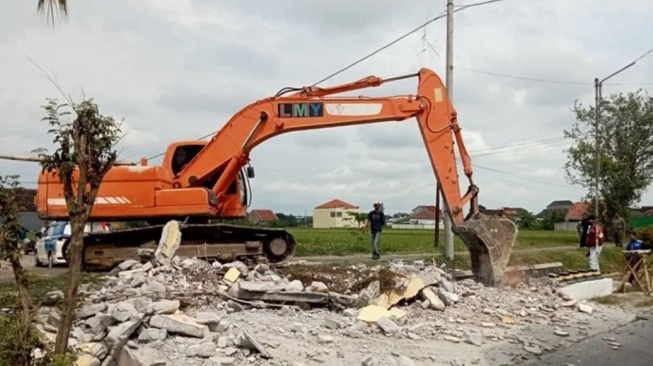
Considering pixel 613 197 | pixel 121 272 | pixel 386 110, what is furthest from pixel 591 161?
pixel 121 272

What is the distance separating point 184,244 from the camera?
14.3 m

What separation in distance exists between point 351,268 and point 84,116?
7.74 metres

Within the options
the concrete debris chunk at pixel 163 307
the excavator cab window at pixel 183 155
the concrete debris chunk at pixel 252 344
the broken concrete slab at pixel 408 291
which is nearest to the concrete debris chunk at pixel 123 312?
the concrete debris chunk at pixel 163 307

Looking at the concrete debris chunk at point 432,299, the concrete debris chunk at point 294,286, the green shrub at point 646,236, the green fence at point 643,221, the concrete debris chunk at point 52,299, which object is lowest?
the concrete debris chunk at point 432,299

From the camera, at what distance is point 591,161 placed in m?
39.2

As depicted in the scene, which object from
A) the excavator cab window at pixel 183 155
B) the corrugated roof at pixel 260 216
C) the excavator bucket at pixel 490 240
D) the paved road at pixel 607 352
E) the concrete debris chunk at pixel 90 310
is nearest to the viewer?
the concrete debris chunk at pixel 90 310

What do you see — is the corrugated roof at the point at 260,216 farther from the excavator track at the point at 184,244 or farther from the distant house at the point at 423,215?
the distant house at the point at 423,215

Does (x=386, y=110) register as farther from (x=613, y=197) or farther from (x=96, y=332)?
(x=613, y=197)

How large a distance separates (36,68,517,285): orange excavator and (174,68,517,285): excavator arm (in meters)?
0.02

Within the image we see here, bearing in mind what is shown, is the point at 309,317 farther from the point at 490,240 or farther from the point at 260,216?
the point at 260,216

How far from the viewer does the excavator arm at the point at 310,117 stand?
1420cm

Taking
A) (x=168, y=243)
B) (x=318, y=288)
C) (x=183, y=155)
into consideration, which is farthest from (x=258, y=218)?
(x=318, y=288)

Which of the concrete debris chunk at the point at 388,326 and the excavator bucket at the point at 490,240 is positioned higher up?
the excavator bucket at the point at 490,240

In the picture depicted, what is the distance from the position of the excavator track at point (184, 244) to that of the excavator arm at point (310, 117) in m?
0.88
